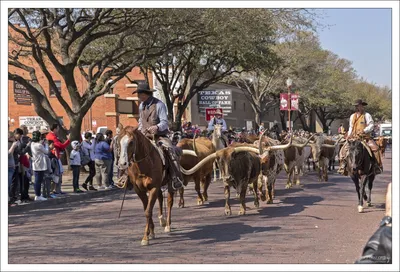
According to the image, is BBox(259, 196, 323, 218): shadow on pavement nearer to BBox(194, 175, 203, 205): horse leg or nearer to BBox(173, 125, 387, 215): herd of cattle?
BBox(173, 125, 387, 215): herd of cattle

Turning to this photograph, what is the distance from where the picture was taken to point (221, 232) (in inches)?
417

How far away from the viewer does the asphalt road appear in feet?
28.3

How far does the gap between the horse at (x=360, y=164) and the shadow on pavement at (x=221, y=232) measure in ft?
10.9

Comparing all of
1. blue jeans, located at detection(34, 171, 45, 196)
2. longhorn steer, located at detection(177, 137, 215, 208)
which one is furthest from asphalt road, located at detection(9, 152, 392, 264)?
blue jeans, located at detection(34, 171, 45, 196)

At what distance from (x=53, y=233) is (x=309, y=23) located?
1816cm

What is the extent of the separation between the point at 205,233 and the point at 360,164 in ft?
15.4

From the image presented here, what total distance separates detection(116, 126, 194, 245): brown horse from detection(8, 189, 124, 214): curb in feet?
17.9

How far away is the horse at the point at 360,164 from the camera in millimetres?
13297

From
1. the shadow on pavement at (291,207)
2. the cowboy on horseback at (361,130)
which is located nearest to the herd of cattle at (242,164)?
the shadow on pavement at (291,207)

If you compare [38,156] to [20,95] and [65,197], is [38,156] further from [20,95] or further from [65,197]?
[20,95]

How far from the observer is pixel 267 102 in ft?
194

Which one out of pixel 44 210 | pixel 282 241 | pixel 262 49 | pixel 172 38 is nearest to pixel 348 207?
pixel 282 241

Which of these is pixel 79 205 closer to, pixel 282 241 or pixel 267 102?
pixel 282 241

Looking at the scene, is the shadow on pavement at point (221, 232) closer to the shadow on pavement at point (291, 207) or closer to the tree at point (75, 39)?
the shadow on pavement at point (291, 207)
